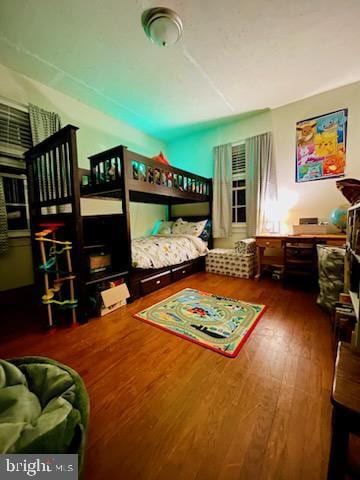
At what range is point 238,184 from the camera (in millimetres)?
3578

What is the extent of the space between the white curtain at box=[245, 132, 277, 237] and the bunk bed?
1.34m

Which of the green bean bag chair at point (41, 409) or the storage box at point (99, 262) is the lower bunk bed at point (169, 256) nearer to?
the storage box at point (99, 262)

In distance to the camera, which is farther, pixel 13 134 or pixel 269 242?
pixel 269 242

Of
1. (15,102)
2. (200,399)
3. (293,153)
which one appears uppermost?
(15,102)

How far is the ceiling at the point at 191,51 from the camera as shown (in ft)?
5.06

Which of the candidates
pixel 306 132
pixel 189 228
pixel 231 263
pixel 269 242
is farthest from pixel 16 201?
pixel 306 132

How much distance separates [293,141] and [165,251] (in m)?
2.55

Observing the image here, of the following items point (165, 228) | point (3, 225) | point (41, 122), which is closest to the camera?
point (3, 225)

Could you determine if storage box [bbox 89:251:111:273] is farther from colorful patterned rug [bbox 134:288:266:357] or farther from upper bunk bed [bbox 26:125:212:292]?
colorful patterned rug [bbox 134:288:266:357]

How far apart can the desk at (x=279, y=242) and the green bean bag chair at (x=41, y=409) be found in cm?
252

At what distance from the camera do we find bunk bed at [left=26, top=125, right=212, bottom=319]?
174 centimetres

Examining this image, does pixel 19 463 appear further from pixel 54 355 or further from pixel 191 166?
pixel 191 166

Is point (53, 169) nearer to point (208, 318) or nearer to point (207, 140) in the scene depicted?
point (208, 318)

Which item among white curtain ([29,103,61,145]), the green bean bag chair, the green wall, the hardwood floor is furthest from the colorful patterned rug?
the green wall
